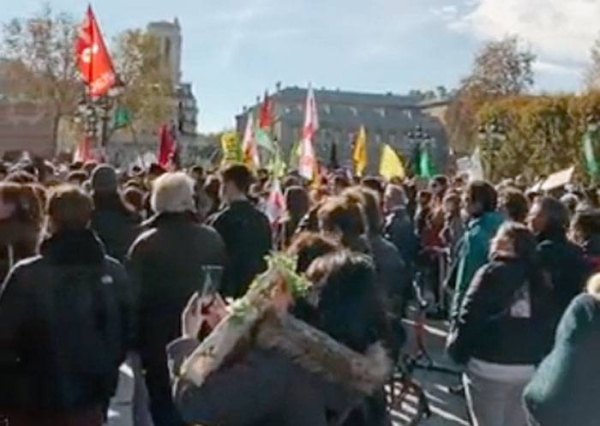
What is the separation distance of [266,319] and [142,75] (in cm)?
6885

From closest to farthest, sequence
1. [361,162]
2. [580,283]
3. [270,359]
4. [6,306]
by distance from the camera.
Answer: [270,359] < [6,306] < [580,283] < [361,162]

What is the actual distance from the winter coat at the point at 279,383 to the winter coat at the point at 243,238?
4.32 meters

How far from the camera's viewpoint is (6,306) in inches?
211

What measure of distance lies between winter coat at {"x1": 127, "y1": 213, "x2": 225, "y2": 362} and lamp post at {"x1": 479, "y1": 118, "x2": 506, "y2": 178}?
32.5 m

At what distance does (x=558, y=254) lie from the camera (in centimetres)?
705

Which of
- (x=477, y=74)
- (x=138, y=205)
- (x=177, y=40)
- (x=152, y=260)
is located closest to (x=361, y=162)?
(x=138, y=205)

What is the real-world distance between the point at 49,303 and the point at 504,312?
95.9 inches

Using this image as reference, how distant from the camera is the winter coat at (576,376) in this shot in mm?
4715

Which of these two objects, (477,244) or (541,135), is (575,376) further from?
(541,135)

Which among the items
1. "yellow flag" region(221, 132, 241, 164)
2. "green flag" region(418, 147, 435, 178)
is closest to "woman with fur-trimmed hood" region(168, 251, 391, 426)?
"yellow flag" region(221, 132, 241, 164)

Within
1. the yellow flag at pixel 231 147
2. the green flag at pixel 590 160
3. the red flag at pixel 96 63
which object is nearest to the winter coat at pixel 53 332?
the red flag at pixel 96 63

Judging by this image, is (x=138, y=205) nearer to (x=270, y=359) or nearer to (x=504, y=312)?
(x=504, y=312)

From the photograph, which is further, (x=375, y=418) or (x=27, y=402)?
(x=27, y=402)

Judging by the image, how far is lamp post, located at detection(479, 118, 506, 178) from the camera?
4088 cm
